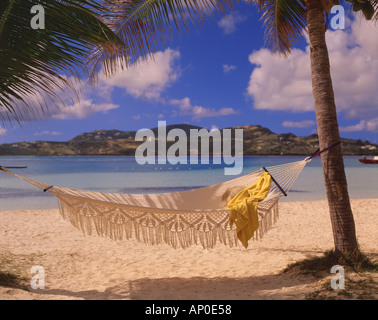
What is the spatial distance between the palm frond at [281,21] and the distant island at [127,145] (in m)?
23.3

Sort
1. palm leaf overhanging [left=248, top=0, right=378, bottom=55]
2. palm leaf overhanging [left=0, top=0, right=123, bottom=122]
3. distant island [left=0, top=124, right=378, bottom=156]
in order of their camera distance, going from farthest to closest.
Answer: distant island [left=0, top=124, right=378, bottom=156] → palm leaf overhanging [left=248, top=0, right=378, bottom=55] → palm leaf overhanging [left=0, top=0, right=123, bottom=122]

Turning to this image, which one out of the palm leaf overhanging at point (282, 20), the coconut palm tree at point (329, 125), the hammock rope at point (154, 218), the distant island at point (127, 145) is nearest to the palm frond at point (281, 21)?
the palm leaf overhanging at point (282, 20)

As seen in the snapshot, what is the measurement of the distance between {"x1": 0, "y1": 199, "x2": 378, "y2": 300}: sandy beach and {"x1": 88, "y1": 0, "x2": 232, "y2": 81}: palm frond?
5.51 feet

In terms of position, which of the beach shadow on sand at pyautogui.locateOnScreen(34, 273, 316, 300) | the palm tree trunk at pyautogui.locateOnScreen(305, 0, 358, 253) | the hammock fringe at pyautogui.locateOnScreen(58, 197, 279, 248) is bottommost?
the beach shadow on sand at pyautogui.locateOnScreen(34, 273, 316, 300)

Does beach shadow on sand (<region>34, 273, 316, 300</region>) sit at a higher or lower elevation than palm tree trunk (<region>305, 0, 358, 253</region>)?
lower

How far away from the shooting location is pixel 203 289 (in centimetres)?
203

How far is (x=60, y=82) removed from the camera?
1926 mm

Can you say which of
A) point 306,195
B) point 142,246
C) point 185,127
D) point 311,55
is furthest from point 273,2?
point 185,127

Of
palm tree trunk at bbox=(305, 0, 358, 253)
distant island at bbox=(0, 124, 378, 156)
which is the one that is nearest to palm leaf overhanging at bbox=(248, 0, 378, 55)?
palm tree trunk at bbox=(305, 0, 358, 253)

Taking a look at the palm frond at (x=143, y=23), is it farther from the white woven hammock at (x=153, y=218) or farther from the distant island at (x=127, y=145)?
the distant island at (x=127, y=145)

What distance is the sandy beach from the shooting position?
194cm

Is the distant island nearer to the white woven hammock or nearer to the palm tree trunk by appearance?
the palm tree trunk

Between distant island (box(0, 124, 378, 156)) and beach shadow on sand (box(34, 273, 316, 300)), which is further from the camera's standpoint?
distant island (box(0, 124, 378, 156))
